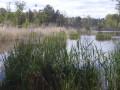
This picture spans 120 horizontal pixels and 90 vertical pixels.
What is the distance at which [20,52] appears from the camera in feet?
11.3

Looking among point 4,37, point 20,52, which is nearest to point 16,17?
point 4,37

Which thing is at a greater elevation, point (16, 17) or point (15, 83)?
point (16, 17)

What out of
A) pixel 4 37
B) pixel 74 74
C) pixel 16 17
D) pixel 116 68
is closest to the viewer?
pixel 116 68

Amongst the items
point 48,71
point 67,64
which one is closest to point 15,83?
point 48,71

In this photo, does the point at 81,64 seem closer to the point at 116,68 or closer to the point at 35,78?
the point at 116,68

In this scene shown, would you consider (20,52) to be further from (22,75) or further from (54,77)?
(54,77)

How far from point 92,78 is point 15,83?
140 centimetres

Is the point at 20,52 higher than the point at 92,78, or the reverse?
the point at 20,52

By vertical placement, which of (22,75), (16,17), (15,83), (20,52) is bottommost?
(15,83)

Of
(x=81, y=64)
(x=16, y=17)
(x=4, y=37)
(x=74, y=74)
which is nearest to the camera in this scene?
(x=74, y=74)

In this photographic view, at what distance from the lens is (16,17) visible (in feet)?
71.4

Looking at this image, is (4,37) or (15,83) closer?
(15,83)

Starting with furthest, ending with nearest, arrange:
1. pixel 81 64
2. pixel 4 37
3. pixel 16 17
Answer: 1. pixel 16 17
2. pixel 4 37
3. pixel 81 64

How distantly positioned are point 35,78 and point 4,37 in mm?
9106
